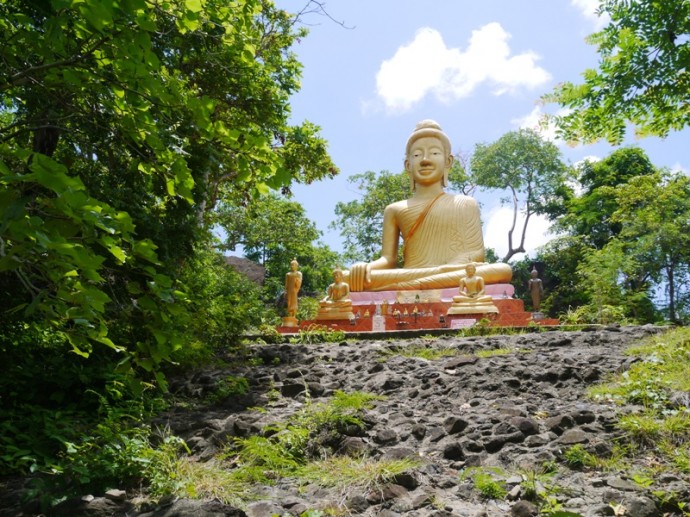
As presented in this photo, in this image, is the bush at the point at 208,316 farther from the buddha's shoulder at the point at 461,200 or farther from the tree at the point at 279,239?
the tree at the point at 279,239

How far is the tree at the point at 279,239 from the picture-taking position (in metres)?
24.3

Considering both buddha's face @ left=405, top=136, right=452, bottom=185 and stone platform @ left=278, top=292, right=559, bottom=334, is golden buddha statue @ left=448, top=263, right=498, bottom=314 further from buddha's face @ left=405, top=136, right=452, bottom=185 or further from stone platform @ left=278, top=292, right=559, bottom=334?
buddha's face @ left=405, top=136, right=452, bottom=185

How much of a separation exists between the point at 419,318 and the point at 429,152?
19.5ft

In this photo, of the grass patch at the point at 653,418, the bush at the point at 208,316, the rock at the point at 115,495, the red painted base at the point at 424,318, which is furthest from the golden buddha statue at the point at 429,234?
the rock at the point at 115,495

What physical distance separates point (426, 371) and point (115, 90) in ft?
14.3

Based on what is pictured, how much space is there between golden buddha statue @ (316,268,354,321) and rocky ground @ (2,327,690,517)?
409 centimetres

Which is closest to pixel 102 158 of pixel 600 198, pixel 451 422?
pixel 451 422

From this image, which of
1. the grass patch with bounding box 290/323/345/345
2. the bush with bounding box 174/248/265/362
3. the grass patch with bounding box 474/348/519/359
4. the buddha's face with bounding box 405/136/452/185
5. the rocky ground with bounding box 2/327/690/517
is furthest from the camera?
the buddha's face with bounding box 405/136/452/185

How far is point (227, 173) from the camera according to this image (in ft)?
40.0

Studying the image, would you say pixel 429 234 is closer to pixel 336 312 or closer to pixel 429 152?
pixel 429 152

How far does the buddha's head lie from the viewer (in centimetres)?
1595

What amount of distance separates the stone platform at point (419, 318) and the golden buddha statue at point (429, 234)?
1.12 metres

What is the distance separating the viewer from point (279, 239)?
2473 centimetres

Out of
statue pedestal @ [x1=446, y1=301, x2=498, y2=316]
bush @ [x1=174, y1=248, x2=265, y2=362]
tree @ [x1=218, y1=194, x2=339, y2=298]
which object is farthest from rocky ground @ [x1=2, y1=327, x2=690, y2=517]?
tree @ [x1=218, y1=194, x2=339, y2=298]
